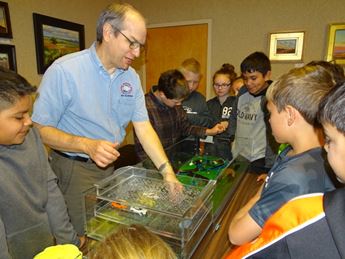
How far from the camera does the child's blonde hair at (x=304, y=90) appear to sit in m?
0.94

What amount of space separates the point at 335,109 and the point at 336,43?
10.9 ft

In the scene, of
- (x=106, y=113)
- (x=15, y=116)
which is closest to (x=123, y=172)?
(x=106, y=113)

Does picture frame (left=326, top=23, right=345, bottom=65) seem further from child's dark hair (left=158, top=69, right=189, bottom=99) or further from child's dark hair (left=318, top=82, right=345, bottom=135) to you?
child's dark hair (left=318, top=82, right=345, bottom=135)

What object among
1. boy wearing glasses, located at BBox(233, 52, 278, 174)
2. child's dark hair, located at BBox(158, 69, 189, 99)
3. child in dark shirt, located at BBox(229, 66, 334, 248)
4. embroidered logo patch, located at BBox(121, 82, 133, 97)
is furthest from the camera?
boy wearing glasses, located at BBox(233, 52, 278, 174)

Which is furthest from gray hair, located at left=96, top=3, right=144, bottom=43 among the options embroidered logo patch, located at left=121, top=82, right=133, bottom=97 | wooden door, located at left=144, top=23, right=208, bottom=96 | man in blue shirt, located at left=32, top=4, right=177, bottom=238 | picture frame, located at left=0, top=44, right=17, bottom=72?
wooden door, located at left=144, top=23, right=208, bottom=96

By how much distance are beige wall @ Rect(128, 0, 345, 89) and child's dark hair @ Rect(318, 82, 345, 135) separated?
3281mm

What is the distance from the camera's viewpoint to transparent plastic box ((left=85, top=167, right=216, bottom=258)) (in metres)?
0.91

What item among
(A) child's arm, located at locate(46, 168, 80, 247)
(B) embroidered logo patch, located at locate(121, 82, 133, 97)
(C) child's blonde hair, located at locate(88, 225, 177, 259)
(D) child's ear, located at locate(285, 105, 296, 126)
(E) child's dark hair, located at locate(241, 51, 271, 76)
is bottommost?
(A) child's arm, located at locate(46, 168, 80, 247)

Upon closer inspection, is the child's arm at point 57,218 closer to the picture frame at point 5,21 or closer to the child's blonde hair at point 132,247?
the child's blonde hair at point 132,247

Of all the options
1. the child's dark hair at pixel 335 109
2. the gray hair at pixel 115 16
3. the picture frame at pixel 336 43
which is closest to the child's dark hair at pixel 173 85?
the gray hair at pixel 115 16

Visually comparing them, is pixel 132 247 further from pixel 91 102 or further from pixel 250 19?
pixel 250 19

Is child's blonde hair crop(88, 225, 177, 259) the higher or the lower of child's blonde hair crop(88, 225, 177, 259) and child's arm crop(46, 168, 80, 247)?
the higher

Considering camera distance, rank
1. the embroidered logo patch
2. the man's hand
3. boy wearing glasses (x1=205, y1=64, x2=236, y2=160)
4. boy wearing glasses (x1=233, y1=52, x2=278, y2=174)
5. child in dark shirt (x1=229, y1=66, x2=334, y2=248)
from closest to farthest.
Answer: child in dark shirt (x1=229, y1=66, x2=334, y2=248) → the man's hand → the embroidered logo patch → boy wearing glasses (x1=233, y1=52, x2=278, y2=174) → boy wearing glasses (x1=205, y1=64, x2=236, y2=160)

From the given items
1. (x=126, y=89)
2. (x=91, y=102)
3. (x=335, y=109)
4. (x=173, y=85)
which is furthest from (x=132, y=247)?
(x=173, y=85)
